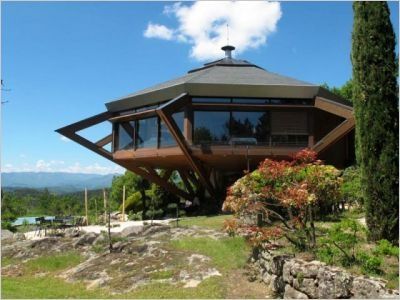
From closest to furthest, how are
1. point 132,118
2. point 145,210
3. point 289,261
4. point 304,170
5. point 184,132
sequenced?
1. point 289,261
2. point 304,170
3. point 184,132
4. point 132,118
5. point 145,210

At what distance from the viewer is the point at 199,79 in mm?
22734

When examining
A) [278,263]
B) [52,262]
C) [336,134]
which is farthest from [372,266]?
Answer: [336,134]

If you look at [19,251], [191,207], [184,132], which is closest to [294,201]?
[19,251]

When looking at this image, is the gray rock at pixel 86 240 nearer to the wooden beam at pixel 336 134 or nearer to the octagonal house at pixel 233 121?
the octagonal house at pixel 233 121

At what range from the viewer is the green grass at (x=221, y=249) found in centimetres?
1120

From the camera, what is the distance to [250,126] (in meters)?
22.8

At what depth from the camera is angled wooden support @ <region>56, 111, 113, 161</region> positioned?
25203 mm

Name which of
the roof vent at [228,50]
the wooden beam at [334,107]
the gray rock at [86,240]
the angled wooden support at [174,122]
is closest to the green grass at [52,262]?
the gray rock at [86,240]

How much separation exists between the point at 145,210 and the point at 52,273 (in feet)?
45.3

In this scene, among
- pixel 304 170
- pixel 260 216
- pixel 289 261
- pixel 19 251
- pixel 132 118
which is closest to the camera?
pixel 289 261

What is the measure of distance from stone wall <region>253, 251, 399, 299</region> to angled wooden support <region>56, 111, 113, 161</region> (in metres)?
17.6

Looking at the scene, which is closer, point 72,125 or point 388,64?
point 388,64

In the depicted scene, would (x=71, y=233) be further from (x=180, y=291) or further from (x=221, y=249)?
(x=180, y=291)

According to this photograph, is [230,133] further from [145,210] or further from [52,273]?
[52,273]
